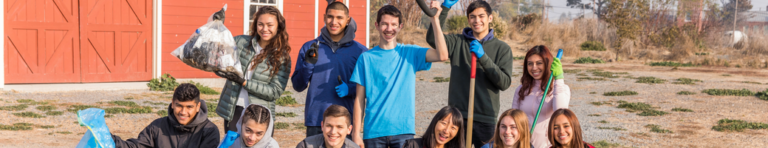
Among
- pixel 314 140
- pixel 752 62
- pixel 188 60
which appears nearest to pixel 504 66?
pixel 314 140

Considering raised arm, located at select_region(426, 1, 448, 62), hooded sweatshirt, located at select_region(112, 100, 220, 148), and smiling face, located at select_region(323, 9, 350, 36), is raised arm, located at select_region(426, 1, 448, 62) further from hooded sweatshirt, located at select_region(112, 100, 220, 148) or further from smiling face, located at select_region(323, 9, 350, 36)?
hooded sweatshirt, located at select_region(112, 100, 220, 148)

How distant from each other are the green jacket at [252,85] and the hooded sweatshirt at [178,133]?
0.38 ft

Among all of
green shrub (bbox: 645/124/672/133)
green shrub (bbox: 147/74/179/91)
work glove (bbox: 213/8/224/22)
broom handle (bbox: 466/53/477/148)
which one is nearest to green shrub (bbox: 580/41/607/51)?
green shrub (bbox: 645/124/672/133)

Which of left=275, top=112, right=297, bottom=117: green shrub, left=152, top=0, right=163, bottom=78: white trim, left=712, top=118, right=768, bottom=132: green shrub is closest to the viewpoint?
left=712, top=118, right=768, bottom=132: green shrub

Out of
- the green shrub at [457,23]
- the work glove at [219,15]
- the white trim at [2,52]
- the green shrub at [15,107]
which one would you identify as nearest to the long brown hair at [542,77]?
the work glove at [219,15]

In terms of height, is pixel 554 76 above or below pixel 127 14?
below

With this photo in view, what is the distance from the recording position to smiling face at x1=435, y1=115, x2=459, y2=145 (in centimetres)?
306

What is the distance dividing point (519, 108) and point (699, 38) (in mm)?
25455

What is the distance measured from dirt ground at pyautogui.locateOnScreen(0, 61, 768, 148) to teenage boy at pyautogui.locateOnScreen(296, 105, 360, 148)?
2575 mm

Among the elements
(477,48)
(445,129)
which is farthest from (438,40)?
(445,129)

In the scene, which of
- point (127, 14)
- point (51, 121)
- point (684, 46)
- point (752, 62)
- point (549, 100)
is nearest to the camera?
point (549, 100)

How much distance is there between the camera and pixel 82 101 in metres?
8.10

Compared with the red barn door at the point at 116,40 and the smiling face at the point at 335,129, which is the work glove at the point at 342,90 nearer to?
the smiling face at the point at 335,129

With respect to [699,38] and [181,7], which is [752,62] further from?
[181,7]
